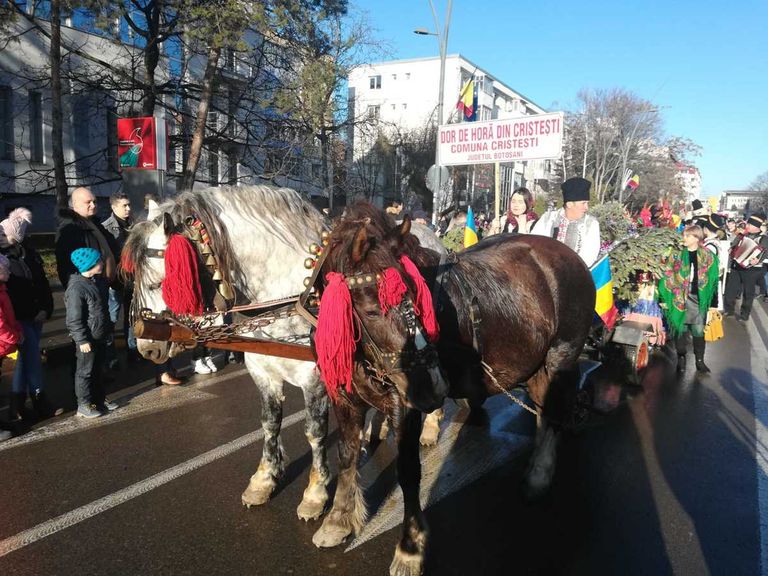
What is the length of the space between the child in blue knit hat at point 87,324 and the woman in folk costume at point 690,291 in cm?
638

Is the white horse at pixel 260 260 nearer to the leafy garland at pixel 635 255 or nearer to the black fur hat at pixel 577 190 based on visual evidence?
the black fur hat at pixel 577 190

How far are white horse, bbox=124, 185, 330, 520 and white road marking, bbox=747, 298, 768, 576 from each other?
8.64 ft

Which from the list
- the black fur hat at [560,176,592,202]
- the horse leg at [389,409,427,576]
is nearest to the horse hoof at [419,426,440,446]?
the horse leg at [389,409,427,576]

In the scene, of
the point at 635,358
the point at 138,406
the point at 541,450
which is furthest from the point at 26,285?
the point at 635,358

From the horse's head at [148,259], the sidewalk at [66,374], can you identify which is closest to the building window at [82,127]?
the sidewalk at [66,374]

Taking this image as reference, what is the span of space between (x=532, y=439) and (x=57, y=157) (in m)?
12.0

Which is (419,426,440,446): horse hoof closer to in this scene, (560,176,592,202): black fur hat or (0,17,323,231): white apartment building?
(560,176,592,202): black fur hat

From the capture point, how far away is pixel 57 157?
11.9 m

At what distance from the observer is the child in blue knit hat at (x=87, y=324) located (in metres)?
4.95

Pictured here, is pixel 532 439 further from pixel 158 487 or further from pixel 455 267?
pixel 158 487

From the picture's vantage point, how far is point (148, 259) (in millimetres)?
2885

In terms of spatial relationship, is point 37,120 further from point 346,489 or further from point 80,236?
point 346,489

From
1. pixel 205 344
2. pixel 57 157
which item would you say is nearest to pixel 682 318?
pixel 205 344

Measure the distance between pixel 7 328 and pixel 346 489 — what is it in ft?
10.8
